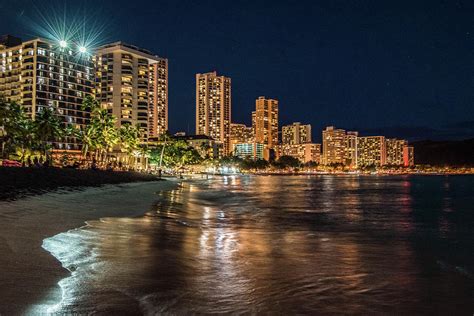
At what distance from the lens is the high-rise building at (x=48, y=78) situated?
139m

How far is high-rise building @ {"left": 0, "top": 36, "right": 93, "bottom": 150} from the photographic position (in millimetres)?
139000

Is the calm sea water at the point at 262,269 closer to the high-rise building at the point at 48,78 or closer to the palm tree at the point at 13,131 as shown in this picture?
the palm tree at the point at 13,131

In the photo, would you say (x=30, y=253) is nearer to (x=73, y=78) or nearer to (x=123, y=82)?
(x=73, y=78)

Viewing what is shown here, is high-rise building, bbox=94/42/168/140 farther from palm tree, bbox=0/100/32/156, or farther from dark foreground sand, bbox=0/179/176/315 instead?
dark foreground sand, bbox=0/179/176/315

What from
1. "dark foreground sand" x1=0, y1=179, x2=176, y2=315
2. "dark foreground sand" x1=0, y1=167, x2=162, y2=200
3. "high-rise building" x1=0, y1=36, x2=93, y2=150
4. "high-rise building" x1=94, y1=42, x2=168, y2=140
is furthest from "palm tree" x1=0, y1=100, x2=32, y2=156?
"high-rise building" x1=94, y1=42, x2=168, y2=140

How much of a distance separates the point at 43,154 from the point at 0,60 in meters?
88.9

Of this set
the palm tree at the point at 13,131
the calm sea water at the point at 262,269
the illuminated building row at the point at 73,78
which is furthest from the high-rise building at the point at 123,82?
the calm sea water at the point at 262,269

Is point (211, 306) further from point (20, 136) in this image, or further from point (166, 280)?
point (20, 136)

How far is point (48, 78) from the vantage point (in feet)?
463

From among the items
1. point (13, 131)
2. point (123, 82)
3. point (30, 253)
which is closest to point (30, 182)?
point (30, 253)

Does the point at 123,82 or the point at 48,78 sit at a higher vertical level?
the point at 123,82

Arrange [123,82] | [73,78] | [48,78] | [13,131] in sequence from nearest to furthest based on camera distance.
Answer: [13,131] < [48,78] < [73,78] < [123,82]

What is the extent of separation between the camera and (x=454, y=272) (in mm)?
11719

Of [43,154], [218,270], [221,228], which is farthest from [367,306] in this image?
[43,154]
